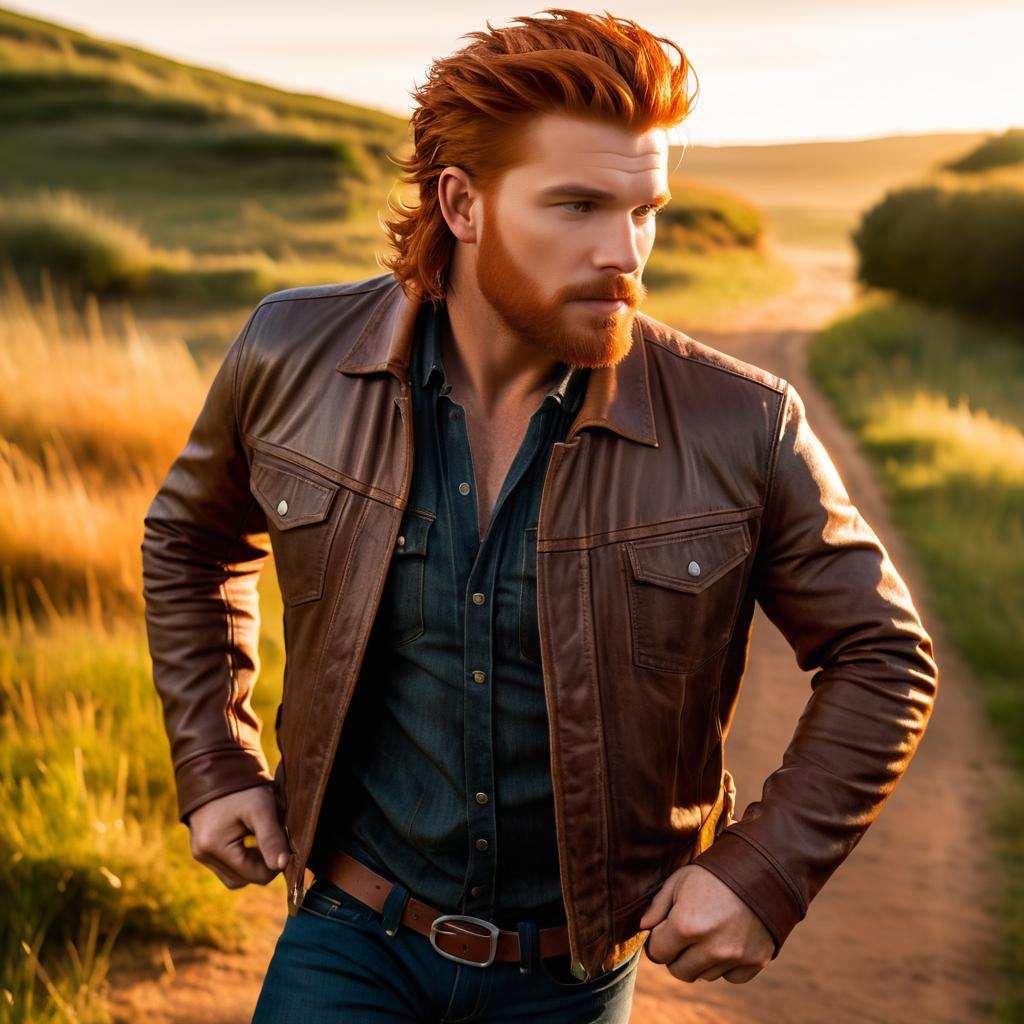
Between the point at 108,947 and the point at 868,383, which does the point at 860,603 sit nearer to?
the point at 108,947

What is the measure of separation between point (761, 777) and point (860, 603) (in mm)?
3657

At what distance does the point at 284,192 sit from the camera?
101 feet

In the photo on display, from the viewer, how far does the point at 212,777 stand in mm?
2381

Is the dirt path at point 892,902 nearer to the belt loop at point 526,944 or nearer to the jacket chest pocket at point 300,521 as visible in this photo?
the belt loop at point 526,944

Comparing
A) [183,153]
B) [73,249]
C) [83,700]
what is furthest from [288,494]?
[183,153]

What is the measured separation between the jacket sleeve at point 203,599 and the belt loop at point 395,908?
404 millimetres

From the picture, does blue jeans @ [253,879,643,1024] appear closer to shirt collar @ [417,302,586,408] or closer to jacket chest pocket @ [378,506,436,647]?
jacket chest pocket @ [378,506,436,647]

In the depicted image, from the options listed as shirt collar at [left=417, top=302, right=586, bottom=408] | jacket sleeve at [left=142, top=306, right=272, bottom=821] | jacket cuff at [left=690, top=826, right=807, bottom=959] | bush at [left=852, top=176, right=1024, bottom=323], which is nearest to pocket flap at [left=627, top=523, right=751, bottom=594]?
shirt collar at [left=417, top=302, right=586, bottom=408]

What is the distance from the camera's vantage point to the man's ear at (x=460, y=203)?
2.29m

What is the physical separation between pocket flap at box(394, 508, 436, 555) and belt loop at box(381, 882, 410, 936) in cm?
56

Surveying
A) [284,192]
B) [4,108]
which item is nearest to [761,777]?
[284,192]

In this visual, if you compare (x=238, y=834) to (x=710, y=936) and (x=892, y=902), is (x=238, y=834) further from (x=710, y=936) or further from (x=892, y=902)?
(x=892, y=902)

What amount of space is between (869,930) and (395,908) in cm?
279

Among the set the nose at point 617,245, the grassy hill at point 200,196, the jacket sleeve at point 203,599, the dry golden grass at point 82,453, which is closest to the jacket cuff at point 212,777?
the jacket sleeve at point 203,599
